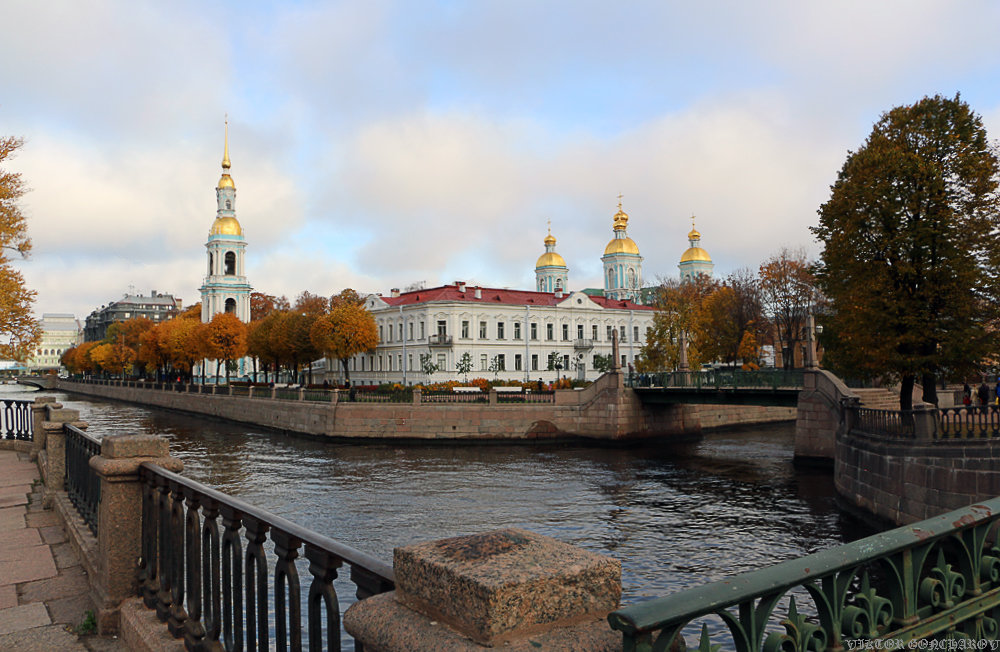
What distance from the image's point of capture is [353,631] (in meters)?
2.28

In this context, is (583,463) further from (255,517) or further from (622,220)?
(622,220)

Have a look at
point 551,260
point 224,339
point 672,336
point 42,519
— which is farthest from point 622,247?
point 42,519

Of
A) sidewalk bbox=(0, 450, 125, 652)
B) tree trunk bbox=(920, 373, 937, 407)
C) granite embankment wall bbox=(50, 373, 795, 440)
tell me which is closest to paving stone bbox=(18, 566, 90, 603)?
sidewalk bbox=(0, 450, 125, 652)

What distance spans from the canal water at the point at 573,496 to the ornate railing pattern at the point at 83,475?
7347 mm

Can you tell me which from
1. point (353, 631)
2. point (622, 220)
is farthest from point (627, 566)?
point (622, 220)

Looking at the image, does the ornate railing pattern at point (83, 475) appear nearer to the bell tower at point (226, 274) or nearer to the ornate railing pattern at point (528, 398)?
the ornate railing pattern at point (528, 398)

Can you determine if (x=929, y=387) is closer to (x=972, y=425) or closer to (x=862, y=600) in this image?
(x=972, y=425)

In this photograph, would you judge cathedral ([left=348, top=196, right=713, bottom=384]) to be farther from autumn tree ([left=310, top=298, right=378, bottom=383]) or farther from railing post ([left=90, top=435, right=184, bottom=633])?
railing post ([left=90, top=435, right=184, bottom=633])

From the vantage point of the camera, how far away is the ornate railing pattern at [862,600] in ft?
6.31

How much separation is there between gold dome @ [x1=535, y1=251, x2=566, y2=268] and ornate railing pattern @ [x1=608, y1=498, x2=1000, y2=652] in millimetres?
87545

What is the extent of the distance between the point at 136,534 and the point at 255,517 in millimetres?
2170

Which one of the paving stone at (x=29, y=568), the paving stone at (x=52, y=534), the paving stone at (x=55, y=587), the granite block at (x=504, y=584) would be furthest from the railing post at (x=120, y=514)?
the granite block at (x=504, y=584)

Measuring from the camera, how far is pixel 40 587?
19.2 ft

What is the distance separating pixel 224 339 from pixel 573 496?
52.8 metres
